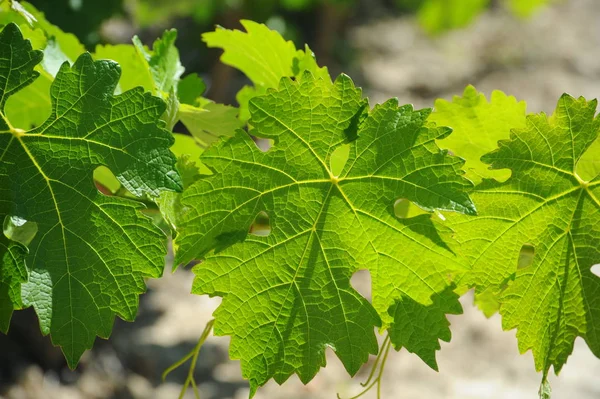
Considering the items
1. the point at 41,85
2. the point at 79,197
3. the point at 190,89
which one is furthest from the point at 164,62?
the point at 79,197

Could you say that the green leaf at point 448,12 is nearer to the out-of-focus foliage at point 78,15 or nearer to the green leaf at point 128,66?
the out-of-focus foliage at point 78,15

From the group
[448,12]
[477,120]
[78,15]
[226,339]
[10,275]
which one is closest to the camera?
[10,275]

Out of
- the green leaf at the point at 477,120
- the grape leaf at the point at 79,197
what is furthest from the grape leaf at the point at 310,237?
the green leaf at the point at 477,120

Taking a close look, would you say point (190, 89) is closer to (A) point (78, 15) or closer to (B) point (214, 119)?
(B) point (214, 119)

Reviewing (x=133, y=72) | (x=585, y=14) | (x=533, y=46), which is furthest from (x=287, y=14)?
(x=133, y=72)

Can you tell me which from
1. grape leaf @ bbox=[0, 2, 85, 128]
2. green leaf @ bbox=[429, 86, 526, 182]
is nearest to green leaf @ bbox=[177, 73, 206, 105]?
grape leaf @ bbox=[0, 2, 85, 128]

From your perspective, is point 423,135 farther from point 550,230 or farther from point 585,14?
point 585,14
